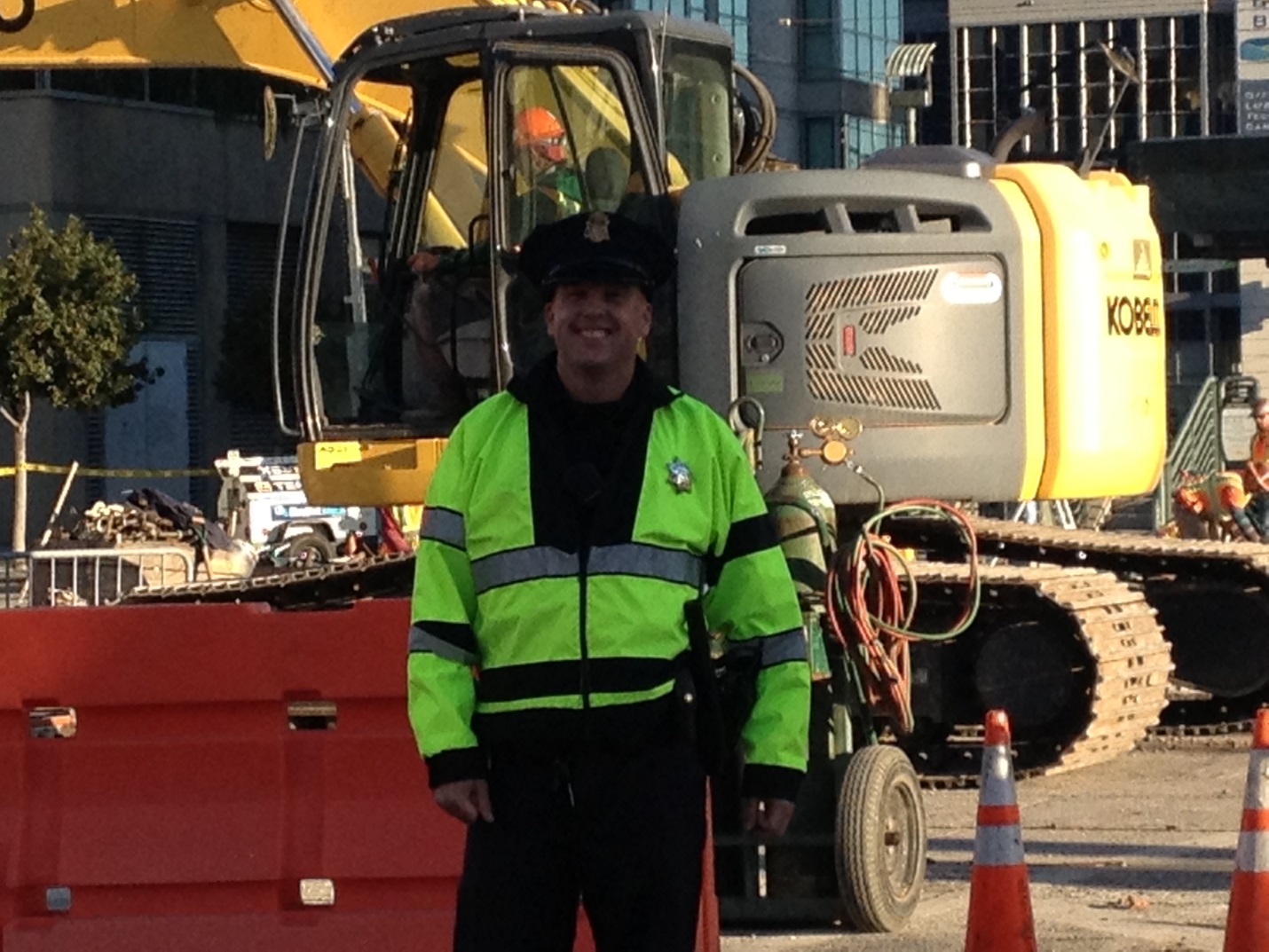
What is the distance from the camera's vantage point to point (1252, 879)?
716cm

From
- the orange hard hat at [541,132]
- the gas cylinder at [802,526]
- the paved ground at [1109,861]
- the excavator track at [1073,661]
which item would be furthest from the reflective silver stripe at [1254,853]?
the excavator track at [1073,661]

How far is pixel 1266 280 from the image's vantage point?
6506 cm

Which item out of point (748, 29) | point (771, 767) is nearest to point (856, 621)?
point (771, 767)

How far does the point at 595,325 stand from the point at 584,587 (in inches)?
18.9

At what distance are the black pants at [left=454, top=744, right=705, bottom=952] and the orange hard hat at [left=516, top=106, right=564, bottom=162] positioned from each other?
678 cm

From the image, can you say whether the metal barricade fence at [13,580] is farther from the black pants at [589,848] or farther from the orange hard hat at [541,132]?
the black pants at [589,848]

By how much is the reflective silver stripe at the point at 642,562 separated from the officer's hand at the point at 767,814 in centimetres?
42

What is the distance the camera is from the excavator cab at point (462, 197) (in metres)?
11.7

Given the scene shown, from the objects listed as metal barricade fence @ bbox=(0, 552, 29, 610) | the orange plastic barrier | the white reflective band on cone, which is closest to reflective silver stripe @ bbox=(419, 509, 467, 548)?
the orange plastic barrier

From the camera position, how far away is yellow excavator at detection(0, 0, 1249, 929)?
37.7 ft

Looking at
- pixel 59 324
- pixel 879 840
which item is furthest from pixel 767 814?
pixel 59 324

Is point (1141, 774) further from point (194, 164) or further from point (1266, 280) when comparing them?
point (1266, 280)

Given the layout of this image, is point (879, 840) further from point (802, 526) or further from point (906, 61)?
point (906, 61)

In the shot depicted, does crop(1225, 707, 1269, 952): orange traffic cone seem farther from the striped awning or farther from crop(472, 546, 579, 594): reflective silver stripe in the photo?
the striped awning
